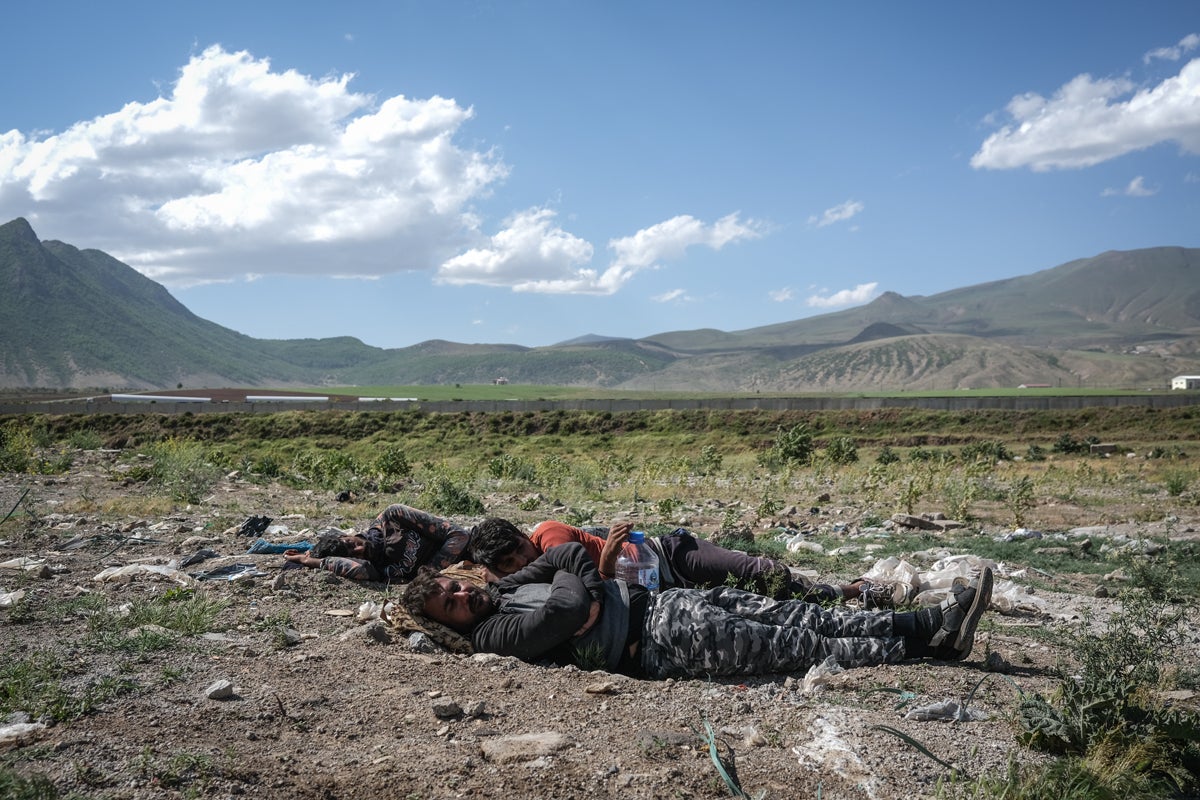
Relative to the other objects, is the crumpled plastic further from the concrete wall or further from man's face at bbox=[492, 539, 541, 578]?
the concrete wall

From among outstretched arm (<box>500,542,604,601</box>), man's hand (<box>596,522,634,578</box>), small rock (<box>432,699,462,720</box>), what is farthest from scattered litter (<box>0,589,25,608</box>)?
man's hand (<box>596,522,634,578</box>)

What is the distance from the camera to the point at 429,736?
153 inches

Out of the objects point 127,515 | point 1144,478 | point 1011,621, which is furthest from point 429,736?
point 1144,478

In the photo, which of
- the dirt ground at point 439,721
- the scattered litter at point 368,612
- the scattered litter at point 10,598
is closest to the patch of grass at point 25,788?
the dirt ground at point 439,721

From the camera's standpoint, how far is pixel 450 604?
5.24 metres

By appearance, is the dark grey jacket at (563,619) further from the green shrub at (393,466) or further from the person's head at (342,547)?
the green shrub at (393,466)

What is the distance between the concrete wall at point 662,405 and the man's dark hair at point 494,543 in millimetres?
47877

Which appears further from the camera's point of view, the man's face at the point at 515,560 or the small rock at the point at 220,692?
the man's face at the point at 515,560

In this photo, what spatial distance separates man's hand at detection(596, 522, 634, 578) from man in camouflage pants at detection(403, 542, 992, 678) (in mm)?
150

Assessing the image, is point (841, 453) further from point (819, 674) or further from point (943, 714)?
point (943, 714)

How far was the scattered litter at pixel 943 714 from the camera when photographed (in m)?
4.14

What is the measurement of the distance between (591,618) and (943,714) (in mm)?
1898

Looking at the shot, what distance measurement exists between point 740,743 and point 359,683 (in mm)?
2011

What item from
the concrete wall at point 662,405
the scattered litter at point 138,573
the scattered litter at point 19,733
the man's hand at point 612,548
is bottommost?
the concrete wall at point 662,405
